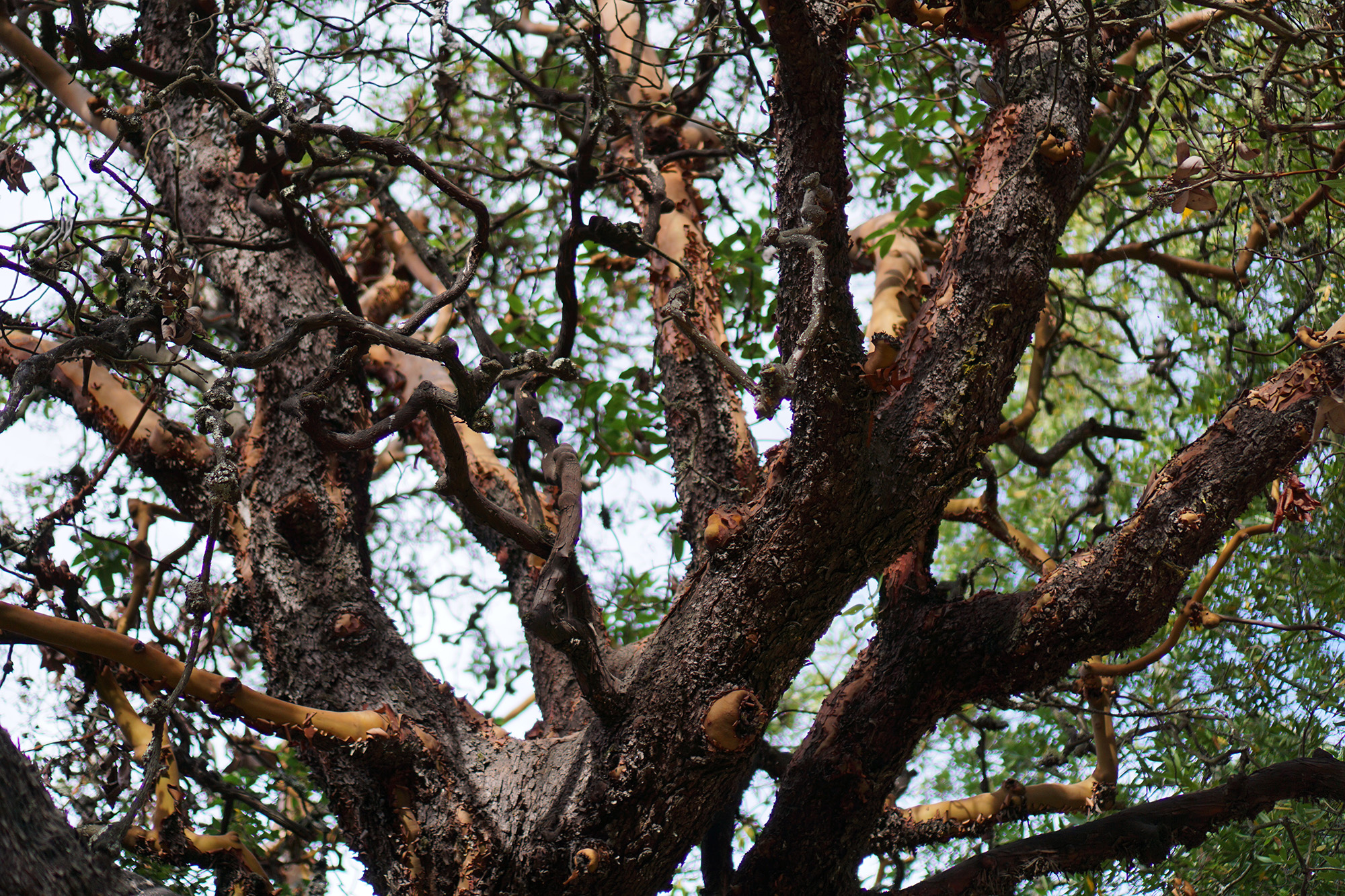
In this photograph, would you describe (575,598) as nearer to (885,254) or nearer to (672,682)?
(672,682)

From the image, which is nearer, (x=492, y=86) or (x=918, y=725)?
(x=918, y=725)

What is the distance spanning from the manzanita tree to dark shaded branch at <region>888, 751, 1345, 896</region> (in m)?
0.01

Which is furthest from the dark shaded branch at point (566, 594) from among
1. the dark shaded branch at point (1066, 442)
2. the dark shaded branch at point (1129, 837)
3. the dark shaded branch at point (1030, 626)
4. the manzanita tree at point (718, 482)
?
the dark shaded branch at point (1066, 442)

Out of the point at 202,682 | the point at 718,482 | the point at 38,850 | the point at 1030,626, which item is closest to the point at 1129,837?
the point at 1030,626

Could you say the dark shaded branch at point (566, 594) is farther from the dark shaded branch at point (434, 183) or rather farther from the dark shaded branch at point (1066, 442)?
the dark shaded branch at point (1066, 442)

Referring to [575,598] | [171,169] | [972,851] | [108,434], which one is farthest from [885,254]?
[108,434]

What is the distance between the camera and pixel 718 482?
308 centimetres

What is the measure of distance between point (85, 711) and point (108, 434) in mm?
894

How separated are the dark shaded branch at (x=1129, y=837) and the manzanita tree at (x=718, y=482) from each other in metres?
0.01

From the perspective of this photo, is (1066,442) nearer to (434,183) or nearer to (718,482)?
(718,482)

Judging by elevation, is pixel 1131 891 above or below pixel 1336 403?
below

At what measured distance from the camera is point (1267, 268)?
3033 mm

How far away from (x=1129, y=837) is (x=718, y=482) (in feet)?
4.69

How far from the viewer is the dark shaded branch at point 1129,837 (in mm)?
2492
